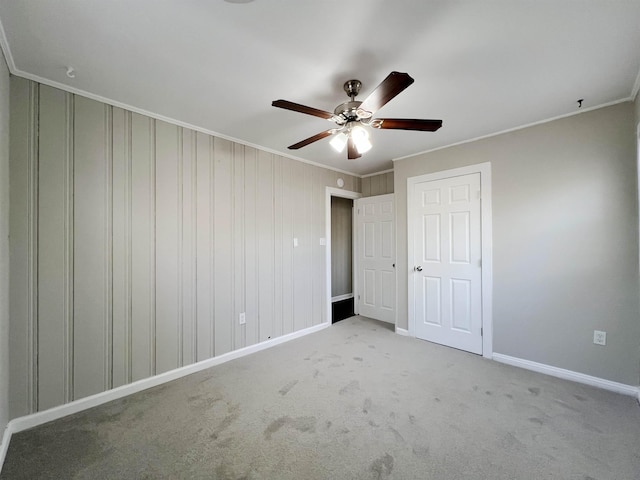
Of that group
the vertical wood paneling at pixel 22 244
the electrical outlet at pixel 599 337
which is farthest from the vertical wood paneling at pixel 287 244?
the electrical outlet at pixel 599 337

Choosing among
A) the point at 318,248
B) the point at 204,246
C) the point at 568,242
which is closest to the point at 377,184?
the point at 318,248

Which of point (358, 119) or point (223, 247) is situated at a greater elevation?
point (358, 119)

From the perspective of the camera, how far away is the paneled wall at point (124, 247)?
74.1 inches

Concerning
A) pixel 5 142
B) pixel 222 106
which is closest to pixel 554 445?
pixel 222 106

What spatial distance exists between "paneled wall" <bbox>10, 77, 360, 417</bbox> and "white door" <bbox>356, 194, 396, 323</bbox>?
1.65m

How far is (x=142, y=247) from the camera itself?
2375mm

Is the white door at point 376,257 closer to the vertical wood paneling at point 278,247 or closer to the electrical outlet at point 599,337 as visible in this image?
the vertical wood paneling at point 278,247

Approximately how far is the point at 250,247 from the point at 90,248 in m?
1.44

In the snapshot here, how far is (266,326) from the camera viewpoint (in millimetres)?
→ 3281

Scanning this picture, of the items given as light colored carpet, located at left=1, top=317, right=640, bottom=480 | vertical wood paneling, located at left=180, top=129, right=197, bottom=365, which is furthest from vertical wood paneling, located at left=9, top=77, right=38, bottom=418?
vertical wood paneling, located at left=180, top=129, right=197, bottom=365

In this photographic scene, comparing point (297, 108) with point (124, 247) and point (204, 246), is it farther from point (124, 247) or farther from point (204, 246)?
point (124, 247)

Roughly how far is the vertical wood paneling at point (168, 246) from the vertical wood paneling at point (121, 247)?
223 millimetres

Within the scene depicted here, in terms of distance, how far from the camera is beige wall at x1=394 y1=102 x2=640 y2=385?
2.23 m

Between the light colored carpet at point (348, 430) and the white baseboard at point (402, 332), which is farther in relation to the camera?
the white baseboard at point (402, 332)
